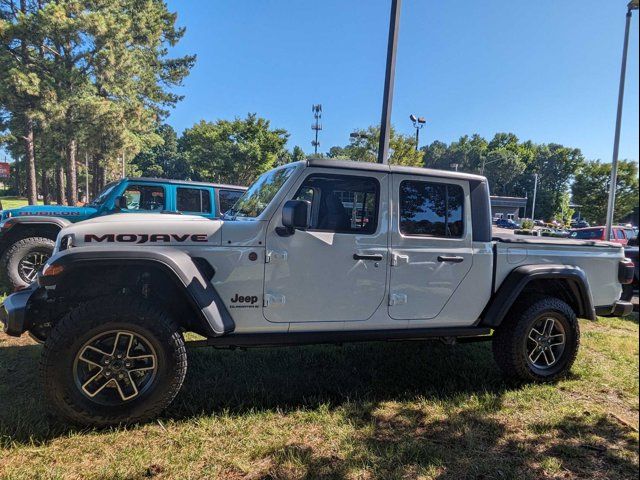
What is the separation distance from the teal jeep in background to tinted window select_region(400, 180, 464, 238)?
3337 millimetres

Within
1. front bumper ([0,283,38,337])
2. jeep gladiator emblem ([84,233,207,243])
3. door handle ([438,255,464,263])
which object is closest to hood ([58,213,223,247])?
jeep gladiator emblem ([84,233,207,243])

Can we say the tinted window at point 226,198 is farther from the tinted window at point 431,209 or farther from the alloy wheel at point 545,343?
the alloy wheel at point 545,343

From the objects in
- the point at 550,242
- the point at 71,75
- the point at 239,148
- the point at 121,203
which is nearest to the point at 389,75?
the point at 550,242

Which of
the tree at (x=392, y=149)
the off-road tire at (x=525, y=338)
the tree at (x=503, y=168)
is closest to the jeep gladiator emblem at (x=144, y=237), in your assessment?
the off-road tire at (x=525, y=338)

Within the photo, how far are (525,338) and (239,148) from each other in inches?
1154

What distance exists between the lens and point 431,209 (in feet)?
12.6

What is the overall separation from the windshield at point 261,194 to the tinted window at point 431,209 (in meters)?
1.07

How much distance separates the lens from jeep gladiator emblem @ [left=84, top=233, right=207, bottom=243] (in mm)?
3156

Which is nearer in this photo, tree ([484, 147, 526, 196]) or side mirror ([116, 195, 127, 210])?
side mirror ([116, 195, 127, 210])

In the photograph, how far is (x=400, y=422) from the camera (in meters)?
3.30

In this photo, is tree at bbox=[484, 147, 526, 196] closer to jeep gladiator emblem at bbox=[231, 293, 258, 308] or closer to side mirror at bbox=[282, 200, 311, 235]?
side mirror at bbox=[282, 200, 311, 235]

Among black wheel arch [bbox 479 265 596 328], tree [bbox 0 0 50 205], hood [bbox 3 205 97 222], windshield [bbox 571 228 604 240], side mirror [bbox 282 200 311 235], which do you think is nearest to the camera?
side mirror [bbox 282 200 311 235]

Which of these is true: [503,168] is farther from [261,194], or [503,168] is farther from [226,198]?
[261,194]

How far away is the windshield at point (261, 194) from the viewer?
11.8 ft
